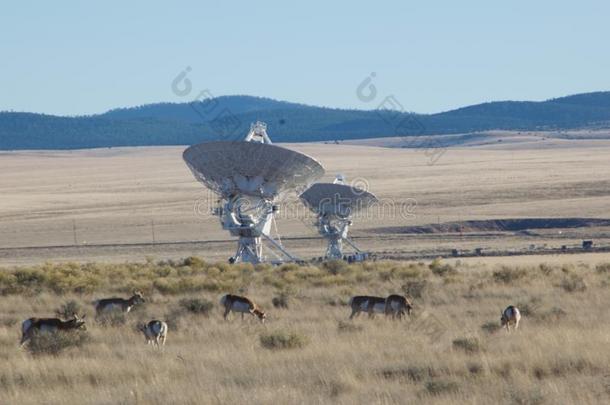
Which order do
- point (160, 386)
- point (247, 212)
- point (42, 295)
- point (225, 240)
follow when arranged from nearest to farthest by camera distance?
point (160, 386), point (42, 295), point (247, 212), point (225, 240)

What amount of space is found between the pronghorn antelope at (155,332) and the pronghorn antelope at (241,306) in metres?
3.00

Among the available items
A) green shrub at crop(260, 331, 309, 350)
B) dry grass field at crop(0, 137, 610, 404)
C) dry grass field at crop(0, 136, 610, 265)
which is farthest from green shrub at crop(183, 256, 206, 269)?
green shrub at crop(260, 331, 309, 350)

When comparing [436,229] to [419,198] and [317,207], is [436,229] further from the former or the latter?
[419,198]

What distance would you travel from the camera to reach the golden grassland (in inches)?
474

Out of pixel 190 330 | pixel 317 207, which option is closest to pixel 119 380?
pixel 190 330

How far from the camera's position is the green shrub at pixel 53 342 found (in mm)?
15172

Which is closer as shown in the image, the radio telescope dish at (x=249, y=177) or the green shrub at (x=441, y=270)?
the green shrub at (x=441, y=270)

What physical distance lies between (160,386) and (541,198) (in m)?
80.8

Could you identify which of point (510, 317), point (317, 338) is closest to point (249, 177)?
point (510, 317)

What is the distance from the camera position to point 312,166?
38.8m

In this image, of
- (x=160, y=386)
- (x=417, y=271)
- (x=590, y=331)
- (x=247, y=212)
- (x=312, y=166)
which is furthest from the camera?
(x=247, y=212)

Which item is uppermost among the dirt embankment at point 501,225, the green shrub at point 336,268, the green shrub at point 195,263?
the green shrub at point 336,268

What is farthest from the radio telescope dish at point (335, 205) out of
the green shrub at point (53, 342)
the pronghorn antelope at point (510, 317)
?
the green shrub at point (53, 342)

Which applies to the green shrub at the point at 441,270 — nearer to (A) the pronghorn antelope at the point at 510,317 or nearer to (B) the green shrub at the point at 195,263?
(B) the green shrub at the point at 195,263
